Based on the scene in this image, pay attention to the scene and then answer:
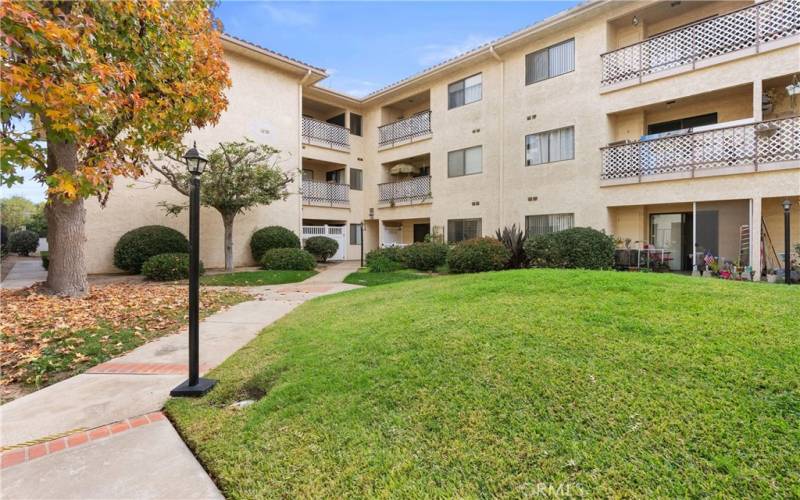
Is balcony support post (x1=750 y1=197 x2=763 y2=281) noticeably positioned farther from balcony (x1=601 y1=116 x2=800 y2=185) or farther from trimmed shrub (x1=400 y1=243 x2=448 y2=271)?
trimmed shrub (x1=400 y1=243 x2=448 y2=271)

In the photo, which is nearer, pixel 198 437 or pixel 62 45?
pixel 198 437

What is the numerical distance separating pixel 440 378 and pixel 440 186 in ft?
54.9

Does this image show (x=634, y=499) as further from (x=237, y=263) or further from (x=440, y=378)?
(x=237, y=263)

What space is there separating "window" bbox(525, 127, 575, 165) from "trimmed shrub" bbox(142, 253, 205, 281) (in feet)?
44.6

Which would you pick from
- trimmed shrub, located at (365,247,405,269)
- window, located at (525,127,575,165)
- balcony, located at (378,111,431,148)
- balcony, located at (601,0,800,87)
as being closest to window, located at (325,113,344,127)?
balcony, located at (378,111,431,148)

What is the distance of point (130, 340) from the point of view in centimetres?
598

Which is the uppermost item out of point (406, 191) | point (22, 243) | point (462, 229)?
point (406, 191)

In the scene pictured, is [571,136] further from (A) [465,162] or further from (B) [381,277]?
(B) [381,277]

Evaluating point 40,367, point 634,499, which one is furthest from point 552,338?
point 40,367

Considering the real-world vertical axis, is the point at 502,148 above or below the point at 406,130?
below

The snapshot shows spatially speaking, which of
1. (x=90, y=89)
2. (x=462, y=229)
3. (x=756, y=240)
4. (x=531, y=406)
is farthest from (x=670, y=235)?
(x=90, y=89)

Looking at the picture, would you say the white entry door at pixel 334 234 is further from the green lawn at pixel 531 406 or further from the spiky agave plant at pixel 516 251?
the green lawn at pixel 531 406

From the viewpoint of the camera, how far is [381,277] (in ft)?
44.6

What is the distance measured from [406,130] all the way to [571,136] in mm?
8987
